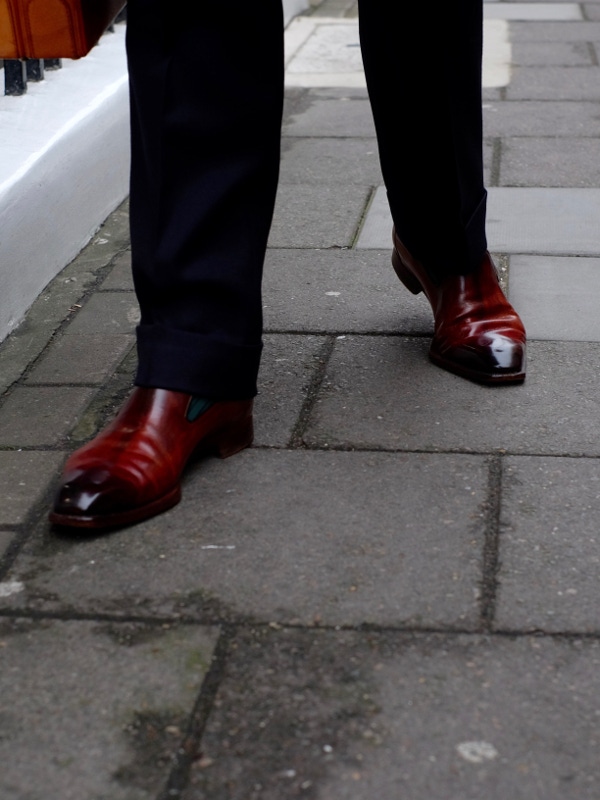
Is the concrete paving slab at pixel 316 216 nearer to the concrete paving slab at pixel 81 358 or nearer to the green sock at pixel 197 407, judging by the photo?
the concrete paving slab at pixel 81 358

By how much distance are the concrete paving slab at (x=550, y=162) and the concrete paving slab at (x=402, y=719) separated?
2.15m

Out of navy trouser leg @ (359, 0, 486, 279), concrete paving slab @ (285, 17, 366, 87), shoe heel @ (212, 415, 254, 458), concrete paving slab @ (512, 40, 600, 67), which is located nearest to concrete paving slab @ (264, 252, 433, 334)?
navy trouser leg @ (359, 0, 486, 279)

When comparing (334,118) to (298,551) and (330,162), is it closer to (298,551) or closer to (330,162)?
(330,162)

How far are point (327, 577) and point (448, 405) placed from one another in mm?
576

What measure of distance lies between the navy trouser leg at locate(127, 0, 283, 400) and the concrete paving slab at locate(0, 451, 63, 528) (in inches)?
8.7

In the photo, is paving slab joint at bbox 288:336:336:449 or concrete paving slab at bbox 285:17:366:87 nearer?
paving slab joint at bbox 288:336:336:449

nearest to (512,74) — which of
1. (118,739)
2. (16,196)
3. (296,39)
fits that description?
(296,39)

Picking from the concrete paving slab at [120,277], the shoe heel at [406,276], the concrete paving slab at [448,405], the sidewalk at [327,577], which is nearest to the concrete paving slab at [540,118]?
the sidewalk at [327,577]

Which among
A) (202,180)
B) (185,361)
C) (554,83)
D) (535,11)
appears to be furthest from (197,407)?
(535,11)

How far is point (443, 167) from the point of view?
2008 millimetres

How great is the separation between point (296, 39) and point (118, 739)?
4745mm

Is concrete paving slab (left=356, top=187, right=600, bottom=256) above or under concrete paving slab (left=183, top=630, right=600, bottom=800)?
under

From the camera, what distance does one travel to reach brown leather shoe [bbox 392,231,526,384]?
2.04m

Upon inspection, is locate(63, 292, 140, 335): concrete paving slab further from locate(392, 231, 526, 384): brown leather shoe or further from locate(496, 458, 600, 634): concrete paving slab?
locate(496, 458, 600, 634): concrete paving slab
